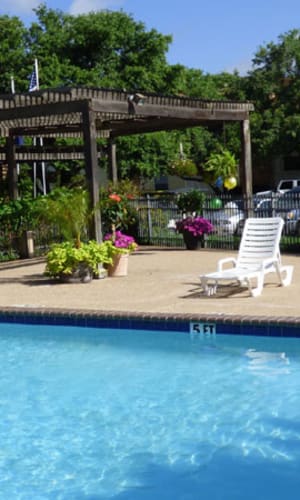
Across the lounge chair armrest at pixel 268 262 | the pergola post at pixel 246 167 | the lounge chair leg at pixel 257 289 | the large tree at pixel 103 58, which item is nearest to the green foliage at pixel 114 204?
the pergola post at pixel 246 167

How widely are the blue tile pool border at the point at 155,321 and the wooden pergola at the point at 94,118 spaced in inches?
138

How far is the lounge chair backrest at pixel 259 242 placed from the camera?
12.2 meters

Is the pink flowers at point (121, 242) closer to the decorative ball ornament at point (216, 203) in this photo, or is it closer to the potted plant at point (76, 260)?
the potted plant at point (76, 260)

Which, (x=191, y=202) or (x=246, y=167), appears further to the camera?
(x=191, y=202)

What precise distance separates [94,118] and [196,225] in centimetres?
528

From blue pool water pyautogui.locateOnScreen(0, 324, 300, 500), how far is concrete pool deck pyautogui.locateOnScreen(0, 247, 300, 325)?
544 millimetres

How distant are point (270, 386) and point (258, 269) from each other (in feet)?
12.6

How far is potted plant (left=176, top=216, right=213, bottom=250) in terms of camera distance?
18.4m

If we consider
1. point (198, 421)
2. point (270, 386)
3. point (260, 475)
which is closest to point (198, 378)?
point (270, 386)

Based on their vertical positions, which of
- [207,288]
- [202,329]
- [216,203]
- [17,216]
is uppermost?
[216,203]

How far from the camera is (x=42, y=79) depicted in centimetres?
3016

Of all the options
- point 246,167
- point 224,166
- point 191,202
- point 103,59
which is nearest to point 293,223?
point 246,167

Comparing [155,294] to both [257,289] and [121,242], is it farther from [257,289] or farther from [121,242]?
[121,242]

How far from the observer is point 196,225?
1859cm
